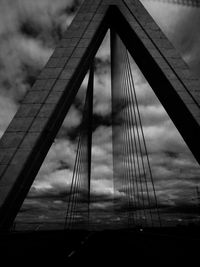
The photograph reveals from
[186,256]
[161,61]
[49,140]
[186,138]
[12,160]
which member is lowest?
[186,256]

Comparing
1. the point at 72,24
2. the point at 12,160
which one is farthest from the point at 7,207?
the point at 72,24

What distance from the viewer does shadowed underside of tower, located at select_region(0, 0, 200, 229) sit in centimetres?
847

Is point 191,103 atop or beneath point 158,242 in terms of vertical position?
atop

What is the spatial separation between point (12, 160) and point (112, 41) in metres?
12.0

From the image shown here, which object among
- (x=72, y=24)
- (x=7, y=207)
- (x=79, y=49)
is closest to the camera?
(x=7, y=207)

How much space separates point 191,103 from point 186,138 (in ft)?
5.62

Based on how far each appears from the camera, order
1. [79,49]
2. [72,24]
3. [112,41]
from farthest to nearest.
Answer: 1. [112,41]
2. [72,24]
3. [79,49]

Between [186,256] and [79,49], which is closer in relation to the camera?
[186,256]

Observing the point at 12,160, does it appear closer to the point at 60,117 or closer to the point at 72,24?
the point at 60,117

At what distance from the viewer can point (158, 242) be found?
34.6ft

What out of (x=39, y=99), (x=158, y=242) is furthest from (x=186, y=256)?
(x=39, y=99)

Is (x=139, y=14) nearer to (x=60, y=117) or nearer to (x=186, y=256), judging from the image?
(x=60, y=117)

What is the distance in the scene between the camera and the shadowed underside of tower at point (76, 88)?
8469 mm

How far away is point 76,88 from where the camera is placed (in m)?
12.4
